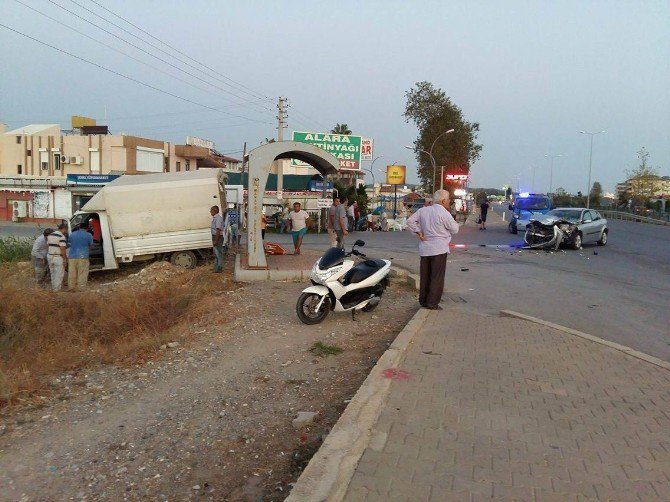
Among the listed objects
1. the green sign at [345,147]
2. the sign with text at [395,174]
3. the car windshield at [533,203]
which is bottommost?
the car windshield at [533,203]

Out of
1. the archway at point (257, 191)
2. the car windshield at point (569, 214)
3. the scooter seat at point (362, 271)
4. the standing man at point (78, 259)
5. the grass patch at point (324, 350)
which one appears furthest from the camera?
the car windshield at point (569, 214)

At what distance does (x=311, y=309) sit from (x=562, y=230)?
14.5 meters

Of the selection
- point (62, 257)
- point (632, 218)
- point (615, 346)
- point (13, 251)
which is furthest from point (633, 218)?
point (615, 346)

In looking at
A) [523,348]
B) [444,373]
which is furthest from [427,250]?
[444,373]

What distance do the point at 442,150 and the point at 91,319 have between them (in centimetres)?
4869

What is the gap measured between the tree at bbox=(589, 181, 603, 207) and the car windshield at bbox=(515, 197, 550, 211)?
50565 millimetres

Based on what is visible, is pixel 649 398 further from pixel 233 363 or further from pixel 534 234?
pixel 534 234

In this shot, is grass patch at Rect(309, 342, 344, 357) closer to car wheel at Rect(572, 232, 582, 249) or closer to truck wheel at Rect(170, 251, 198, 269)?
truck wheel at Rect(170, 251, 198, 269)

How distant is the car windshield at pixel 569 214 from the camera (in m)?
22.1

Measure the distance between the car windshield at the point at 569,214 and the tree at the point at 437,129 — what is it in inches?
1299

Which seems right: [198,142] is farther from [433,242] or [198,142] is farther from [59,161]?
[433,242]

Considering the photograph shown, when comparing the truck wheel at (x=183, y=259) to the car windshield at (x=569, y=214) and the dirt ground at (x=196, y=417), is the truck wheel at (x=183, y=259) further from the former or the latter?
the car windshield at (x=569, y=214)

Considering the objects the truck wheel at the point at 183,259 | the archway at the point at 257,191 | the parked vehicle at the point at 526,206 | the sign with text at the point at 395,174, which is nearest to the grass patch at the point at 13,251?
the truck wheel at the point at 183,259

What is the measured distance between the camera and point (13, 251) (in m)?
19.4
